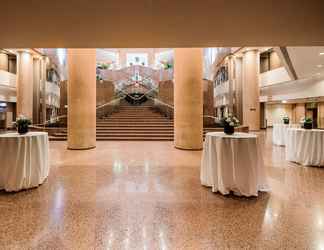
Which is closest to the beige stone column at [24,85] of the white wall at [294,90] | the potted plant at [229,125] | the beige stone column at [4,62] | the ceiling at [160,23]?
the beige stone column at [4,62]

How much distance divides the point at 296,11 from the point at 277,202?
284cm

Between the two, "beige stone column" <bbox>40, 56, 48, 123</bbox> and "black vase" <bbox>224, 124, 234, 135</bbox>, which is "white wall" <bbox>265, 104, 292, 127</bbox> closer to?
"black vase" <bbox>224, 124, 234, 135</bbox>

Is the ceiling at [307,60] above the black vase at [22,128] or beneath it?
above

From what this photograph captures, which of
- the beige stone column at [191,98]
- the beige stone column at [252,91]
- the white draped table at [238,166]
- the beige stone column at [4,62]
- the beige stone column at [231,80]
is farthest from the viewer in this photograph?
the beige stone column at [231,80]

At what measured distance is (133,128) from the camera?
34.7 ft

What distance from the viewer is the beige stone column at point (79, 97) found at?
284 inches

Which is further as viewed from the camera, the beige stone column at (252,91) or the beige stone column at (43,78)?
the beige stone column at (43,78)

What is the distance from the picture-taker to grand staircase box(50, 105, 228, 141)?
9.66 meters

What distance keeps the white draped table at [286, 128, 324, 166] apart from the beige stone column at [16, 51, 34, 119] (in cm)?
1530

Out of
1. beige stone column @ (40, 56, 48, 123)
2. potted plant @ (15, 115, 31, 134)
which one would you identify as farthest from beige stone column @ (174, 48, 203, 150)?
beige stone column @ (40, 56, 48, 123)

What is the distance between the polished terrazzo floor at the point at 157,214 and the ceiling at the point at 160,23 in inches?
108

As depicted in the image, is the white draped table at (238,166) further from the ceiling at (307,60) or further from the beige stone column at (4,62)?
the beige stone column at (4,62)

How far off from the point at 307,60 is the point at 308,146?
5886 mm

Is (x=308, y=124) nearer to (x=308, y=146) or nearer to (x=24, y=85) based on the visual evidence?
(x=308, y=146)
